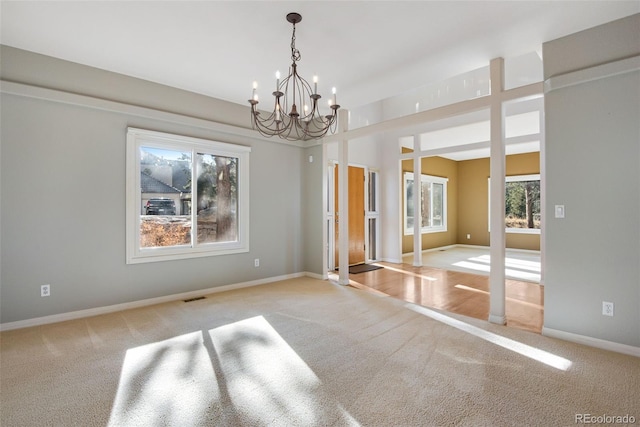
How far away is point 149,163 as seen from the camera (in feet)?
12.8

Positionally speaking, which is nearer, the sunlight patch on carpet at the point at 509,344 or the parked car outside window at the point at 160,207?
the sunlight patch on carpet at the point at 509,344

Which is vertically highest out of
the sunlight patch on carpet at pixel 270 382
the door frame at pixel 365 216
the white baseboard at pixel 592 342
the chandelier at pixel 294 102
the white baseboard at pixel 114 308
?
the chandelier at pixel 294 102

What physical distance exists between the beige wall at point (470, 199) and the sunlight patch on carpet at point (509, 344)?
528 centimetres

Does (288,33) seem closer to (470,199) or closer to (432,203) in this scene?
(432,203)

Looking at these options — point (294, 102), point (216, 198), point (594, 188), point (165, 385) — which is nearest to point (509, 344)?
point (594, 188)

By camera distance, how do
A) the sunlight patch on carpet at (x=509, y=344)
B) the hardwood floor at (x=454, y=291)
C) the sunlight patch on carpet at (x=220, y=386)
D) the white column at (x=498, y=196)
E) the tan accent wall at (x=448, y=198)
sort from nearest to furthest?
the sunlight patch on carpet at (x=220, y=386)
the sunlight patch on carpet at (x=509, y=344)
the white column at (x=498, y=196)
the hardwood floor at (x=454, y=291)
the tan accent wall at (x=448, y=198)

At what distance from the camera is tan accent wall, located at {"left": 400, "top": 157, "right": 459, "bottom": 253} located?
8519 mm

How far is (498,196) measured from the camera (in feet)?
→ 10.6

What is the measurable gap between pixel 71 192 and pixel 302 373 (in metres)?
3.10

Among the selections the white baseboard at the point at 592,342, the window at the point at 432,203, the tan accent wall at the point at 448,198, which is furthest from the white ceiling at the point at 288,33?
the tan accent wall at the point at 448,198

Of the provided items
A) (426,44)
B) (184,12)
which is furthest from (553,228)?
(184,12)

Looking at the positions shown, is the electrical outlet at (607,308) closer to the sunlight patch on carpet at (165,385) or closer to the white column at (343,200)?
the white column at (343,200)

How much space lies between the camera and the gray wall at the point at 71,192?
10.0ft

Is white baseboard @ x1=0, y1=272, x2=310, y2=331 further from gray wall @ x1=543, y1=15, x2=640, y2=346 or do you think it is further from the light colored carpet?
gray wall @ x1=543, y1=15, x2=640, y2=346
